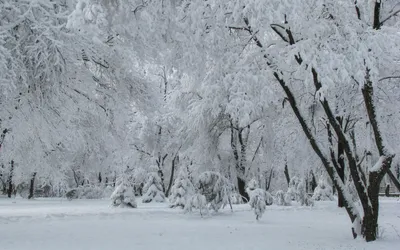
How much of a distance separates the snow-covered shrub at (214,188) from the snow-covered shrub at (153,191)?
46.1 feet

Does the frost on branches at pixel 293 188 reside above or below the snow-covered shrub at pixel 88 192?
above

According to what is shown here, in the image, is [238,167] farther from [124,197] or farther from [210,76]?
[210,76]

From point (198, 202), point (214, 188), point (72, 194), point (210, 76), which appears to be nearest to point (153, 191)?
point (72, 194)

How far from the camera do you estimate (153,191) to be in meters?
31.0

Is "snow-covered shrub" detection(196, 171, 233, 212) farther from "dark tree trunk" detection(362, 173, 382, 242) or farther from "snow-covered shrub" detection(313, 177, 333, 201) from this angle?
"snow-covered shrub" detection(313, 177, 333, 201)

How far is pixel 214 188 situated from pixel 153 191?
1506 centimetres

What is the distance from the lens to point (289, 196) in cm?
2773

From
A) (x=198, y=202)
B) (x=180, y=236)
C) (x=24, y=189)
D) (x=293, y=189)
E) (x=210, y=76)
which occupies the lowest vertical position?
(x=24, y=189)

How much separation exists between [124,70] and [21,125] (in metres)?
3.84

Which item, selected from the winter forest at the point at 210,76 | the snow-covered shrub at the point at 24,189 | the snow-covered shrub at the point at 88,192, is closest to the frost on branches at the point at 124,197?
the winter forest at the point at 210,76

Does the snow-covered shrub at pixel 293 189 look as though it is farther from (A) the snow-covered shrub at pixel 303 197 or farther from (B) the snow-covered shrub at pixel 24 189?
(B) the snow-covered shrub at pixel 24 189

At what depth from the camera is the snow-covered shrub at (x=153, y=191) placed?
30.5 meters

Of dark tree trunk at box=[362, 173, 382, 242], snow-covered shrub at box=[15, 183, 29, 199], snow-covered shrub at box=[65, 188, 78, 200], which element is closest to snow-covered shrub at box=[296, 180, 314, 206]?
dark tree trunk at box=[362, 173, 382, 242]

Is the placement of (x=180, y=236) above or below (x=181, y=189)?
below
